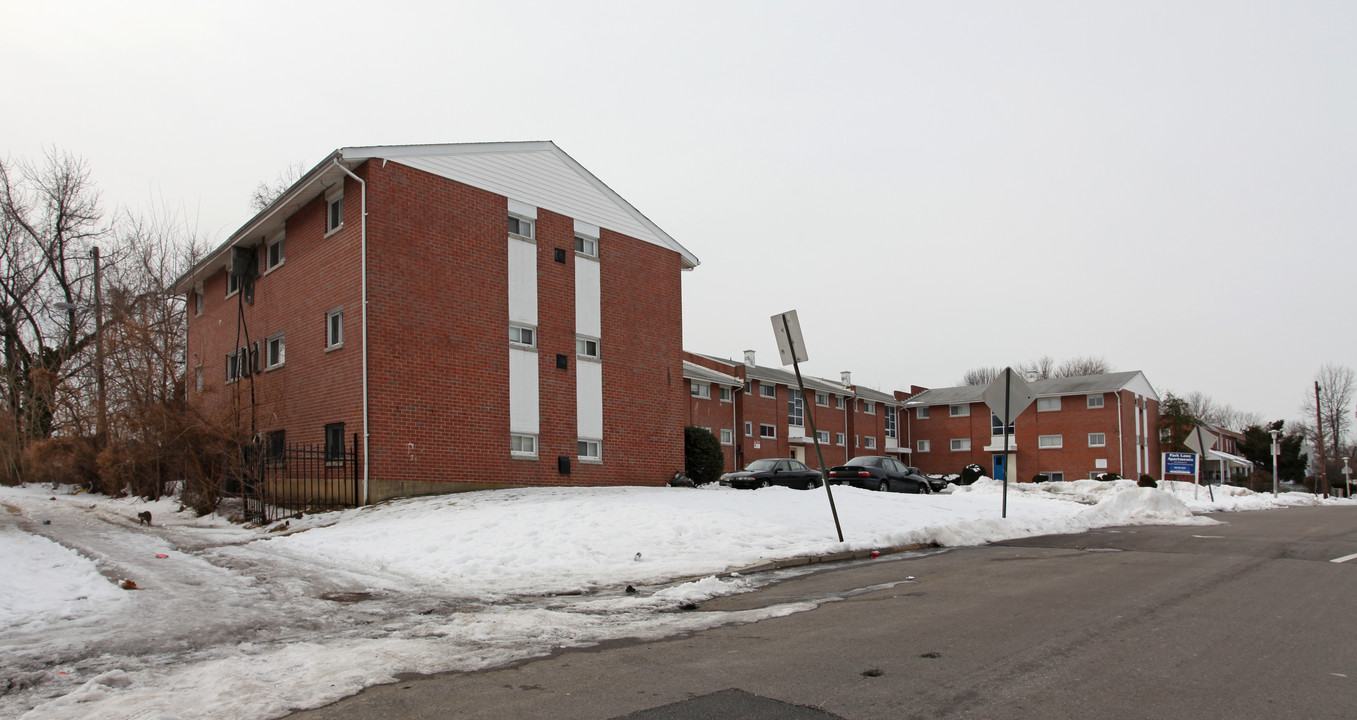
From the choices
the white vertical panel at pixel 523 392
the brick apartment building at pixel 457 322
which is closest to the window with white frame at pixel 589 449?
the brick apartment building at pixel 457 322

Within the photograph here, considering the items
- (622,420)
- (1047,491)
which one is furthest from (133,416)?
(1047,491)

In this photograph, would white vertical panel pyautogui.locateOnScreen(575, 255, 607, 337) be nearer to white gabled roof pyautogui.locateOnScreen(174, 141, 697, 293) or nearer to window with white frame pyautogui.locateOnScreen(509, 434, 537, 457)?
white gabled roof pyautogui.locateOnScreen(174, 141, 697, 293)

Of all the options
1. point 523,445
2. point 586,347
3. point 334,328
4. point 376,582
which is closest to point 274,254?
point 334,328

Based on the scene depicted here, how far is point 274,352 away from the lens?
23172 millimetres

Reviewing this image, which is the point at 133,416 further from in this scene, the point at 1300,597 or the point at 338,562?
the point at 1300,597

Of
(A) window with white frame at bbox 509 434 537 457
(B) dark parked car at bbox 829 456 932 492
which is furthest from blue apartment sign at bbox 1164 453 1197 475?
(A) window with white frame at bbox 509 434 537 457

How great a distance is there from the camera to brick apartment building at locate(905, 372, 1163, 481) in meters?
57.0

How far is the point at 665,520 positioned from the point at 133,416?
49.2 feet

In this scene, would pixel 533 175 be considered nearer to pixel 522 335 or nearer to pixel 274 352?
pixel 522 335

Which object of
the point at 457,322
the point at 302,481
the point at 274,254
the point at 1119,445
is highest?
the point at 274,254

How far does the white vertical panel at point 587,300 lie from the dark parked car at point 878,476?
9.87m

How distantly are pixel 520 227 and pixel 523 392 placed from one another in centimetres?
422

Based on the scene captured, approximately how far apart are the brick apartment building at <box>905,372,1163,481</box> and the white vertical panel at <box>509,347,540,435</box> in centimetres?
4263

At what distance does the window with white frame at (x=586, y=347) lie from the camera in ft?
76.5
